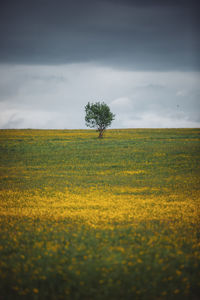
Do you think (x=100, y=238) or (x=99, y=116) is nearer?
(x=100, y=238)

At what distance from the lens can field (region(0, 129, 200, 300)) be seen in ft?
20.7

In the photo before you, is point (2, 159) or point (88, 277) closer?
point (88, 277)

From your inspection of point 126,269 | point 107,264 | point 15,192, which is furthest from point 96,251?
point 15,192

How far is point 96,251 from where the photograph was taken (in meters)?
8.09

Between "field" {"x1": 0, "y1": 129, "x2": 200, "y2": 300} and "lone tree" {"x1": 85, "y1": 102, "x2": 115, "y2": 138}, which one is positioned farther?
"lone tree" {"x1": 85, "y1": 102, "x2": 115, "y2": 138}

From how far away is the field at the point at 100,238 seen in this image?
20.7ft

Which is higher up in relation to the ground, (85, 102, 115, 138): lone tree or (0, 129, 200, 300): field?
(85, 102, 115, 138): lone tree

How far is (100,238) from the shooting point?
9352 millimetres

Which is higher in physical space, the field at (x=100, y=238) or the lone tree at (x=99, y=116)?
the lone tree at (x=99, y=116)

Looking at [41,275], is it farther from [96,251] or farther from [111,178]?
[111,178]

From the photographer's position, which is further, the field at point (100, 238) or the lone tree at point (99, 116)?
the lone tree at point (99, 116)

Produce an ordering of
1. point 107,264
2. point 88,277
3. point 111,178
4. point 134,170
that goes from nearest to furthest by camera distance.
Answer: point 88,277 → point 107,264 → point 111,178 → point 134,170

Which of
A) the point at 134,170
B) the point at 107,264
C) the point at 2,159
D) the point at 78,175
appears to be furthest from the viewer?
the point at 2,159

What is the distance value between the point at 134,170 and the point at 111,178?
5005mm
